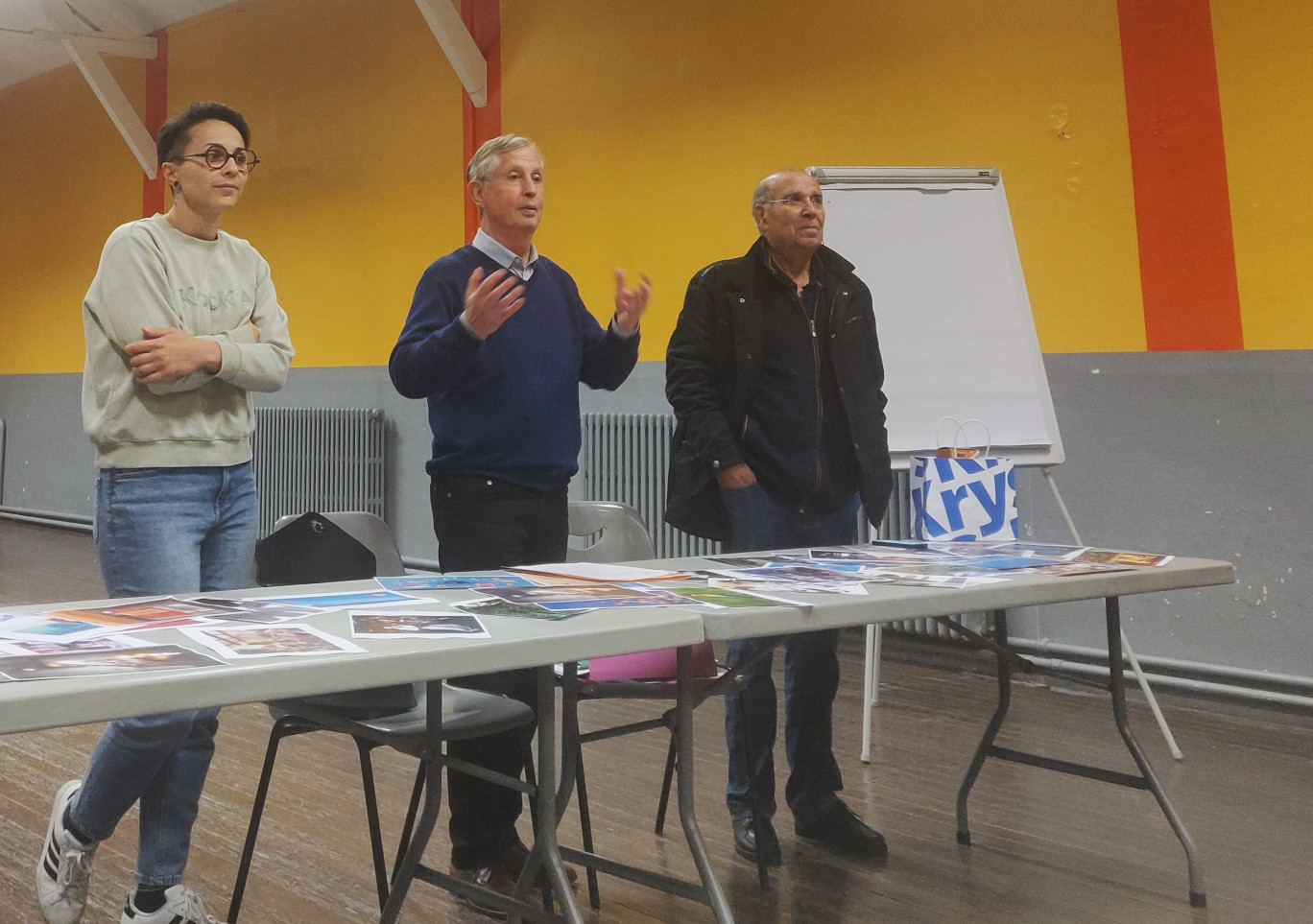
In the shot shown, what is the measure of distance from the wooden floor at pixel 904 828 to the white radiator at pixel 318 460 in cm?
289

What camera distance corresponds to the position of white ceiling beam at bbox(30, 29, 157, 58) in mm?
7328

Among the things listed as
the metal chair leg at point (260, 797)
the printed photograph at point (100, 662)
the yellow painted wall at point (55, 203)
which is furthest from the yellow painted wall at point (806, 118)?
the yellow painted wall at point (55, 203)

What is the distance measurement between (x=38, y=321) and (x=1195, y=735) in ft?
29.2

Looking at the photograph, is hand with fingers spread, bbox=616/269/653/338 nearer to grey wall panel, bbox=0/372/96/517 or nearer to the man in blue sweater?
the man in blue sweater

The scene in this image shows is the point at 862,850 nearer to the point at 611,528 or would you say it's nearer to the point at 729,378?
the point at 611,528

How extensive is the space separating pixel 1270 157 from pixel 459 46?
3.80 metres

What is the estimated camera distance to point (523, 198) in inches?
86.0

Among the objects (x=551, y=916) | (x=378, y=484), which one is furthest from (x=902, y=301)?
(x=378, y=484)

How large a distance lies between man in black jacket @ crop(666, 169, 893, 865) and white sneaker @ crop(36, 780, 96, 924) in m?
1.21

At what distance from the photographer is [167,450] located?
1.85 m

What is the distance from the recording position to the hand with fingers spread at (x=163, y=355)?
5.86ft

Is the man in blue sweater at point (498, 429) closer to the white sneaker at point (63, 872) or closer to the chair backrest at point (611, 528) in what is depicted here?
the chair backrest at point (611, 528)

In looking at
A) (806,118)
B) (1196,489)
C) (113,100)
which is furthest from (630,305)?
(113,100)

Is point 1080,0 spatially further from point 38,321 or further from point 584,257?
point 38,321
